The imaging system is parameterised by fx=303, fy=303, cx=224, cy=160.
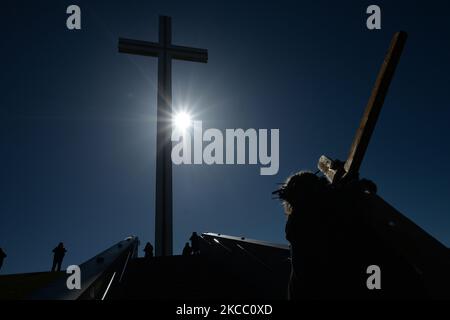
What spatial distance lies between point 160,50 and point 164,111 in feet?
8.86

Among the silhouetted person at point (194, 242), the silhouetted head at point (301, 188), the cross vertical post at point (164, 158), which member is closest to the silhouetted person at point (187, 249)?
the silhouetted person at point (194, 242)

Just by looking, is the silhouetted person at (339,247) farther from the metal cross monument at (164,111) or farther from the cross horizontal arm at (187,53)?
the cross horizontal arm at (187,53)

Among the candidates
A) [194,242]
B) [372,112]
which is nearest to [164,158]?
[194,242]

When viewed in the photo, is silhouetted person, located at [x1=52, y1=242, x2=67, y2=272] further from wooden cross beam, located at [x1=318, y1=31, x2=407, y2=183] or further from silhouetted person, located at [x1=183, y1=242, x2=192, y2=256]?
wooden cross beam, located at [x1=318, y1=31, x2=407, y2=183]

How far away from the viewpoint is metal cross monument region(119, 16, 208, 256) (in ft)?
35.5

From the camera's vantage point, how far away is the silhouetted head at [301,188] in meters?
1.68

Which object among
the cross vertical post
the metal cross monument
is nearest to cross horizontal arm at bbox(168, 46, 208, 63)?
the metal cross monument

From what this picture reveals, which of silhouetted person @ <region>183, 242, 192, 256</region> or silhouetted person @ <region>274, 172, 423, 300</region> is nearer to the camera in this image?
silhouetted person @ <region>274, 172, 423, 300</region>

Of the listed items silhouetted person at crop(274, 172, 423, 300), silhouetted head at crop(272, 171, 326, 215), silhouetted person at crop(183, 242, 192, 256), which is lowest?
silhouetted person at crop(183, 242, 192, 256)

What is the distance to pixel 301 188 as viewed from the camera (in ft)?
5.74

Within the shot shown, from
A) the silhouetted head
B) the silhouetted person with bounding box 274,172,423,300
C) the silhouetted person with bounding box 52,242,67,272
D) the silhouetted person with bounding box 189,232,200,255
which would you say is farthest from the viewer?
the silhouetted person with bounding box 189,232,200,255

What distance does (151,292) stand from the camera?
4559mm
